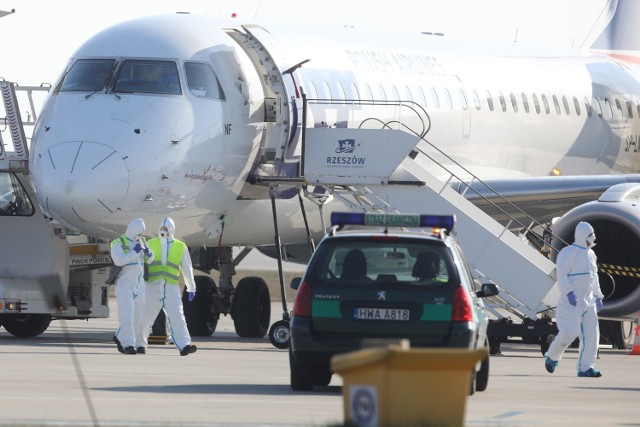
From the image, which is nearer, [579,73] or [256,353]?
[256,353]

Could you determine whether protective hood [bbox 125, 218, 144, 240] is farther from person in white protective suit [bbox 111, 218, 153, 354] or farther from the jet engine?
the jet engine

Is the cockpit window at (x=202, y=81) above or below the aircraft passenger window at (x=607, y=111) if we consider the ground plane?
above

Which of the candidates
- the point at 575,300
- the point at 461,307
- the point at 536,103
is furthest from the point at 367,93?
the point at 461,307

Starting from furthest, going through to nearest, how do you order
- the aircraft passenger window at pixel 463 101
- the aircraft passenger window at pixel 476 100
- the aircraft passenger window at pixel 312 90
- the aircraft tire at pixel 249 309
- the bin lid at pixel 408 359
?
the aircraft passenger window at pixel 476 100
the aircraft passenger window at pixel 463 101
the aircraft tire at pixel 249 309
the aircraft passenger window at pixel 312 90
the bin lid at pixel 408 359

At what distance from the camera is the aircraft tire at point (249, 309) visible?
27.1 m

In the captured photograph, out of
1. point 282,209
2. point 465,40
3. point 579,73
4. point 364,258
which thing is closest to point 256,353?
point 282,209

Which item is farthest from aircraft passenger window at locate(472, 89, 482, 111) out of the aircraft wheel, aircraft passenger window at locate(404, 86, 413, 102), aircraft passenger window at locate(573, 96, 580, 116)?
the aircraft wheel

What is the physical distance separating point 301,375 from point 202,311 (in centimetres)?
1155

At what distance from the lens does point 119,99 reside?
2184cm

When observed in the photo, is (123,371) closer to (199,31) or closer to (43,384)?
(43,384)

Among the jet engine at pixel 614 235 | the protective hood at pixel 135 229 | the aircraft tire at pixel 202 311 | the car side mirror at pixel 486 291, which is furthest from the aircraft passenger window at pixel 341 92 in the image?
the car side mirror at pixel 486 291

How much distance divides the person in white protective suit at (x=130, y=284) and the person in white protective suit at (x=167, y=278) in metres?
0.12

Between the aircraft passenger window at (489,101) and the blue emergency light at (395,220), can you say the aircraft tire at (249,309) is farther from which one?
the blue emergency light at (395,220)

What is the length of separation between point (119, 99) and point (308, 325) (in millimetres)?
7473
